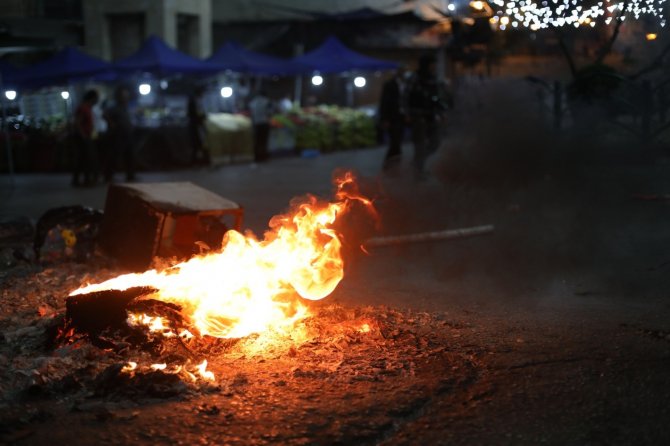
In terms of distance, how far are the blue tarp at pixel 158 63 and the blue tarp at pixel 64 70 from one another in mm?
846

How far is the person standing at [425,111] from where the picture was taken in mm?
13141

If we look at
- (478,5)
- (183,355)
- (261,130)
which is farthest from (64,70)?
(183,355)

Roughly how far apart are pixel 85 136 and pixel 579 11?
920 centimetres

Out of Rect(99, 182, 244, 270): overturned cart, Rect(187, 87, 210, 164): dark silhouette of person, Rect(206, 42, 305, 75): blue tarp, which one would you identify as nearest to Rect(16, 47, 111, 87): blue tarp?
Rect(187, 87, 210, 164): dark silhouette of person

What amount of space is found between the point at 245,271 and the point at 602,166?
636 centimetres

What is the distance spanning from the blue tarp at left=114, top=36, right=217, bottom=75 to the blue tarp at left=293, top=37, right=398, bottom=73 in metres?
3.92

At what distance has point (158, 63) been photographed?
18.0 metres

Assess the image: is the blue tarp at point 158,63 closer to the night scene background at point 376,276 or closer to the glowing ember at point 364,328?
the night scene background at point 376,276

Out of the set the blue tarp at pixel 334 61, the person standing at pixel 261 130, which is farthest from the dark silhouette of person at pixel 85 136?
the blue tarp at pixel 334 61

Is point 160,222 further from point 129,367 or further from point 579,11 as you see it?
point 579,11

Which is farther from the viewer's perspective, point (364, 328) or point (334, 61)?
point (334, 61)

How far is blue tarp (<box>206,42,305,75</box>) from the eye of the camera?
782 inches

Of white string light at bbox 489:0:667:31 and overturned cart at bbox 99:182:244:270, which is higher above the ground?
white string light at bbox 489:0:667:31

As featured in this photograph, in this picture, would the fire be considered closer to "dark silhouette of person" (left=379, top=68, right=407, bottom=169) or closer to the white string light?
the white string light
